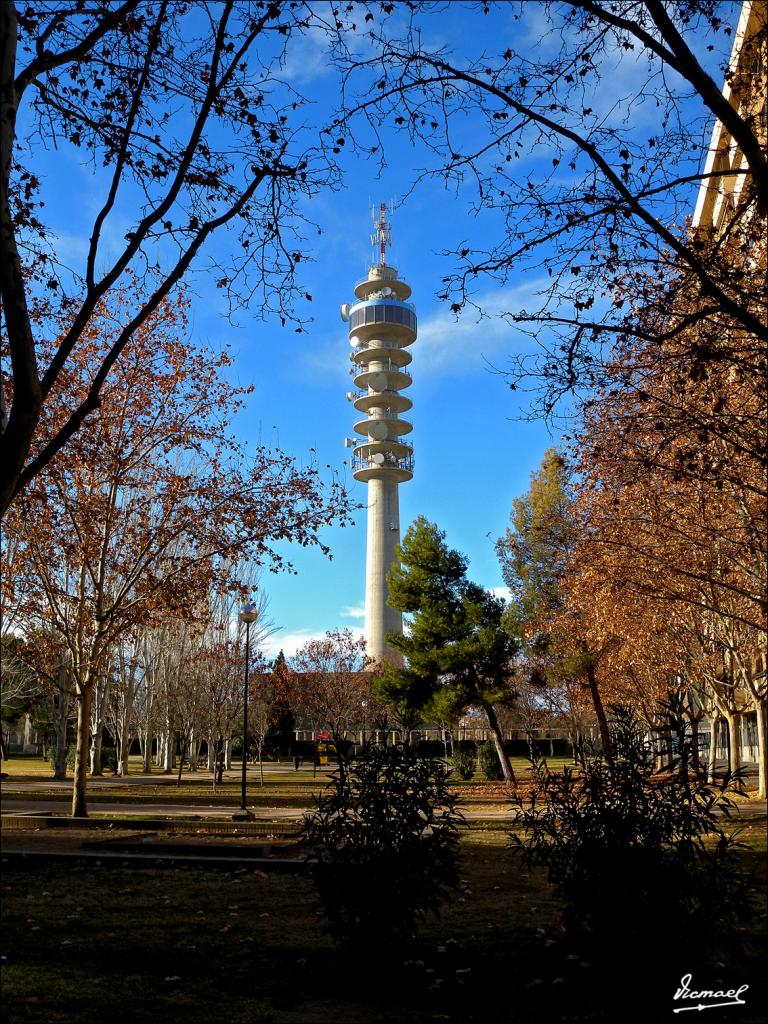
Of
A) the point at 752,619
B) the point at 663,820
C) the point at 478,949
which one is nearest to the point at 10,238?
the point at 663,820

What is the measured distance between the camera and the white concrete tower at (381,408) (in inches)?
2408

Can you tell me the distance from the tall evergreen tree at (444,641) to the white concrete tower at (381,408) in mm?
28875

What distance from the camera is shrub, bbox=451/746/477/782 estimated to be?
33.2 metres

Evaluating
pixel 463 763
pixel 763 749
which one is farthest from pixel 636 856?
pixel 463 763

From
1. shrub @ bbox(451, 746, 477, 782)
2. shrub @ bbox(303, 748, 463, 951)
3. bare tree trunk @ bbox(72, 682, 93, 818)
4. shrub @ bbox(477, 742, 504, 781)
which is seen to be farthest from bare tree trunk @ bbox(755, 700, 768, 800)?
shrub @ bbox(303, 748, 463, 951)

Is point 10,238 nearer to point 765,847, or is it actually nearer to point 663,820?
point 663,820

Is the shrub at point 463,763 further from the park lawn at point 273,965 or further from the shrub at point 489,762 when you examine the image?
the park lawn at point 273,965

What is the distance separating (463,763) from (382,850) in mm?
28763

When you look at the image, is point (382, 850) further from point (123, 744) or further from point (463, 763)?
point (123, 744)

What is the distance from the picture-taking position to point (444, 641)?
3052 centimetres

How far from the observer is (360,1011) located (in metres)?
5.34

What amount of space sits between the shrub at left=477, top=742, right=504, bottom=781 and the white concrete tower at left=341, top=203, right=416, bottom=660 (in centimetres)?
2285

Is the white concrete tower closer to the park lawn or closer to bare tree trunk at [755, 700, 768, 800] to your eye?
bare tree trunk at [755, 700, 768, 800]

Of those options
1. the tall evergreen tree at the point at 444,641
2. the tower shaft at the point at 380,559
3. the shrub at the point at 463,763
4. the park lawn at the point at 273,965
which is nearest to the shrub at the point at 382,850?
the park lawn at the point at 273,965
